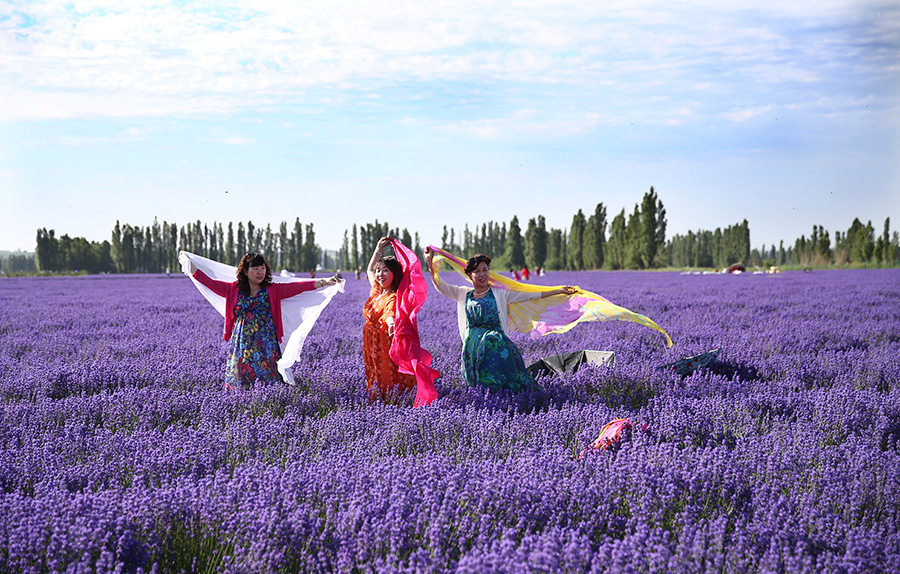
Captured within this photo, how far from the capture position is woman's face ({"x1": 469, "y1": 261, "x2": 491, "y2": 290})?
434 cm

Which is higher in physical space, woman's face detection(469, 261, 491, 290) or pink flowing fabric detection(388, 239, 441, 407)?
woman's face detection(469, 261, 491, 290)

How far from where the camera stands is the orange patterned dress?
13.6 feet

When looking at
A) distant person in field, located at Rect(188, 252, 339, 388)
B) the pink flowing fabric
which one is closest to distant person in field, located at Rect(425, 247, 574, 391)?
the pink flowing fabric

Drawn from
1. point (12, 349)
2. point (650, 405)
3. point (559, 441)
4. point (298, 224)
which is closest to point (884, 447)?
point (650, 405)

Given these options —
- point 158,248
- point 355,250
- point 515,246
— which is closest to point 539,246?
point 515,246

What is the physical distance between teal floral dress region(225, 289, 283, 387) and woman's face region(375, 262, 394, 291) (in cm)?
96

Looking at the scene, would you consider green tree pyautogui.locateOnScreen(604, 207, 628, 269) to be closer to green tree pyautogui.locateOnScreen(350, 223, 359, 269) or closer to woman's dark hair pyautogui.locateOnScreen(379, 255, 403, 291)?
green tree pyautogui.locateOnScreen(350, 223, 359, 269)

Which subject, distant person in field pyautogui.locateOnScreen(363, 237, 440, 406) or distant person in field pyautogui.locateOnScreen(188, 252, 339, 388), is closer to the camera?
distant person in field pyautogui.locateOnScreen(363, 237, 440, 406)

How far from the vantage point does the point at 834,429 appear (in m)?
3.13

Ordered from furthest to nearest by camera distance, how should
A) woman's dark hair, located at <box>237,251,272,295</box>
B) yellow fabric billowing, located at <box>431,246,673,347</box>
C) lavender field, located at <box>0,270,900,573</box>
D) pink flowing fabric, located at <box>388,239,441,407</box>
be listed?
yellow fabric billowing, located at <box>431,246,673,347</box> → woman's dark hair, located at <box>237,251,272,295</box> → pink flowing fabric, located at <box>388,239,441,407</box> → lavender field, located at <box>0,270,900,573</box>

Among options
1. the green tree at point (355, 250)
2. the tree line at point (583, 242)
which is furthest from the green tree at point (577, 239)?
the green tree at point (355, 250)

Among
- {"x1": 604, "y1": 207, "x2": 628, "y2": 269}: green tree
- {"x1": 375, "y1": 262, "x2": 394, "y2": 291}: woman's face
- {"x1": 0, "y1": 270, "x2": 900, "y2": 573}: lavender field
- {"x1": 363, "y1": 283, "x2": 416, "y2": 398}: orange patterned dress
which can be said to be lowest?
{"x1": 0, "y1": 270, "x2": 900, "y2": 573}: lavender field

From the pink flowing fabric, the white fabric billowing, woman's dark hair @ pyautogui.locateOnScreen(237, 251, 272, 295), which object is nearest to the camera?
the pink flowing fabric

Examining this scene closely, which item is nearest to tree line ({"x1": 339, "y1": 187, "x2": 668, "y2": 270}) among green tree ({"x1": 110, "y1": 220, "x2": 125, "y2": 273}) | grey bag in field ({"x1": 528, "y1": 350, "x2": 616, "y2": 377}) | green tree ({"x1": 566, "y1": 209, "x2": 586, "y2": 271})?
green tree ({"x1": 566, "y1": 209, "x2": 586, "y2": 271})
